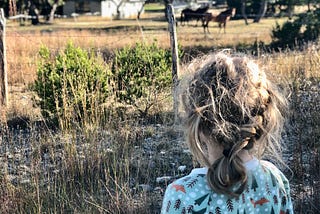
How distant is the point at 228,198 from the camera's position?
1662mm

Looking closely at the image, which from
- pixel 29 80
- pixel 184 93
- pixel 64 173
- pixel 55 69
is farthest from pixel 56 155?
pixel 29 80

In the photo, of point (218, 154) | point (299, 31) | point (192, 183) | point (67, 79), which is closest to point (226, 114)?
point (218, 154)

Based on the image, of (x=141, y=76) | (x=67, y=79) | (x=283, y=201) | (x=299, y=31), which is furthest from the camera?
(x=299, y=31)

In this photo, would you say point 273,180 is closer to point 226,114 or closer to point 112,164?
point 226,114

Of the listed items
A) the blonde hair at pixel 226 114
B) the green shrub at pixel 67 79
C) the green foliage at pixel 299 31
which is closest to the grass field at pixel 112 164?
the green shrub at pixel 67 79

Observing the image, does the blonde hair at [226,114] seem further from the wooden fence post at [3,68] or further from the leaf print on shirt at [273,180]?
the wooden fence post at [3,68]

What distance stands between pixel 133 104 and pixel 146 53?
30.2 inches

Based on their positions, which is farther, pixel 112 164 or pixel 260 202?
pixel 112 164

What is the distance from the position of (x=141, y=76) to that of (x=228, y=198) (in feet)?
18.7

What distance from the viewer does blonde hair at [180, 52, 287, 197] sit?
1.64 m

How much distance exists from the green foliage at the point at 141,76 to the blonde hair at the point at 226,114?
5224mm

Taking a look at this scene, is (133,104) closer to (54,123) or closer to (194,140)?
(54,123)

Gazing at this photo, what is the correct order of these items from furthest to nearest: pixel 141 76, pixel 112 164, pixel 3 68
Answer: pixel 3 68 < pixel 141 76 < pixel 112 164

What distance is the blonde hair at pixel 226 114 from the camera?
5.37 feet
